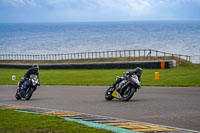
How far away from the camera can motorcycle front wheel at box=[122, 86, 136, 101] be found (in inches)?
591

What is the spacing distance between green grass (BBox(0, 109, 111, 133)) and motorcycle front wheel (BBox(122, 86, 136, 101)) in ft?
14.0

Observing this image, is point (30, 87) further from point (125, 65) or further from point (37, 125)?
point (125, 65)

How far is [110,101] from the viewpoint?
15.6 meters

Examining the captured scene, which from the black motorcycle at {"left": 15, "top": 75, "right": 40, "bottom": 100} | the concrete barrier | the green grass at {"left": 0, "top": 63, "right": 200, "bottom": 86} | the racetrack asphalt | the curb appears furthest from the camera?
the concrete barrier

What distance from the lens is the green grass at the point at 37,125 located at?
30.7ft

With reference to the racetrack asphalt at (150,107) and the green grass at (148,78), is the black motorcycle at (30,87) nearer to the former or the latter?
the racetrack asphalt at (150,107)

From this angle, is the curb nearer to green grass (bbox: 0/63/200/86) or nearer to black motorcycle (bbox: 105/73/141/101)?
black motorcycle (bbox: 105/73/141/101)

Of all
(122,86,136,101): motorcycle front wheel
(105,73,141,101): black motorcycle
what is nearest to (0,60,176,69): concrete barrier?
(105,73,141,101): black motorcycle

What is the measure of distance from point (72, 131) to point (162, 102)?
576 centimetres

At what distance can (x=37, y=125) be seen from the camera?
10.1 m

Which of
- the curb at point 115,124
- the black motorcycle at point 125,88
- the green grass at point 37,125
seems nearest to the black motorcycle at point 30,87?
the black motorcycle at point 125,88

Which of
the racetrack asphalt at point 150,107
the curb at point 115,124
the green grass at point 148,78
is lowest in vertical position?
the curb at point 115,124

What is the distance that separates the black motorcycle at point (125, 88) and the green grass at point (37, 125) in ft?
13.6

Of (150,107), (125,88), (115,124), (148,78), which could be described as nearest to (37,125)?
(115,124)
